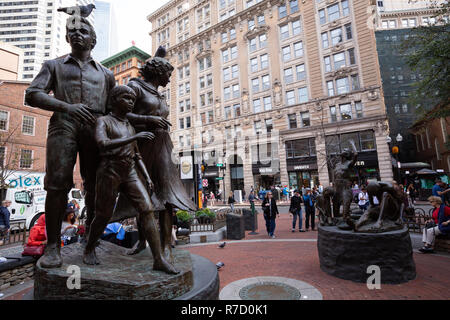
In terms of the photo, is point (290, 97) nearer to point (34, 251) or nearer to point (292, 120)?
point (292, 120)

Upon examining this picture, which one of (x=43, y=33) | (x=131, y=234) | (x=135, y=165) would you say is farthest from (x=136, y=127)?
(x=43, y=33)

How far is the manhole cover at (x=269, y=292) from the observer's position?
4066 mm

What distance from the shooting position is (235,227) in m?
9.81

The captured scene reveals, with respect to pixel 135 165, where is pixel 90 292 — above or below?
below

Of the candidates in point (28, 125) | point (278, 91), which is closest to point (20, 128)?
point (28, 125)

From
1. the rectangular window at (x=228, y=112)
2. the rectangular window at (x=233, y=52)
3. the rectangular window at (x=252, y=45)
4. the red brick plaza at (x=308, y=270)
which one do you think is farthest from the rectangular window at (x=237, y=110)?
the red brick plaza at (x=308, y=270)

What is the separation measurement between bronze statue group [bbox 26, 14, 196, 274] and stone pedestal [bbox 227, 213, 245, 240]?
6941 millimetres

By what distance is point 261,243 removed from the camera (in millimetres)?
8812

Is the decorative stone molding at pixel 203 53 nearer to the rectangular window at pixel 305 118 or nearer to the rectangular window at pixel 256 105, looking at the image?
the rectangular window at pixel 256 105

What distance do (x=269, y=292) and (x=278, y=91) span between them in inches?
1296

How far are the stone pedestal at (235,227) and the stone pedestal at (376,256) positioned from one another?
5020 millimetres

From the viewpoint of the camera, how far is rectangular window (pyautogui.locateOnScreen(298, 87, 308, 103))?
3238 centimetres

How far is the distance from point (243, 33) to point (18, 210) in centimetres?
3685
